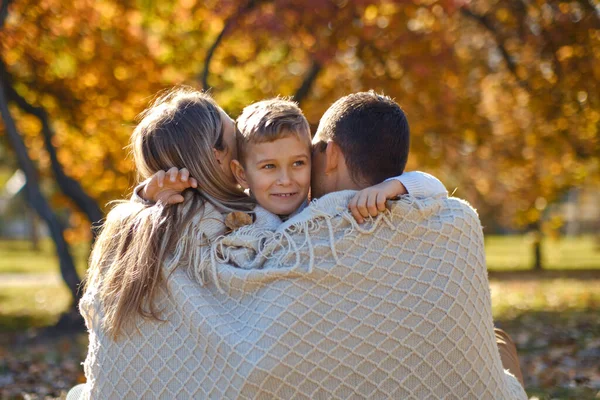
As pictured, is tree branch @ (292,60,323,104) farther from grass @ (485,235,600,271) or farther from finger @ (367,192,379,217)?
grass @ (485,235,600,271)

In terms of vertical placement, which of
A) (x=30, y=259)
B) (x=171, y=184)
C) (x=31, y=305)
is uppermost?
(x=171, y=184)

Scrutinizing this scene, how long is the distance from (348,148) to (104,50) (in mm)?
8106

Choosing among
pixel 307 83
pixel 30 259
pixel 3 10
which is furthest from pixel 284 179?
pixel 30 259

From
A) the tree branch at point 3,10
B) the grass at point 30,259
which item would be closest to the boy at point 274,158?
the tree branch at point 3,10

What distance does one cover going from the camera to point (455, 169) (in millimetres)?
16797

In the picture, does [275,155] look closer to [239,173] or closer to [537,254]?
[239,173]

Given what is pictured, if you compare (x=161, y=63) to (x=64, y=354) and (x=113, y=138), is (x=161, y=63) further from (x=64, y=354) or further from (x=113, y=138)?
(x=64, y=354)

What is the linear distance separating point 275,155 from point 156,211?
602 millimetres

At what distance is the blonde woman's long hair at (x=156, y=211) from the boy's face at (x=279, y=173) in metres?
0.09

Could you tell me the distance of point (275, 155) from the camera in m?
3.32

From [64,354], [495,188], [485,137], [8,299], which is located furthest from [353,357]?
[495,188]

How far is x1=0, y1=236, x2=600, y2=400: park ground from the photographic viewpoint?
5973 millimetres

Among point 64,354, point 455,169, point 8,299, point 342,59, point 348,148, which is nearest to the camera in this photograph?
point 348,148

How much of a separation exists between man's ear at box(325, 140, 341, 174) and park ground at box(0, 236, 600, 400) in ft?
8.68
